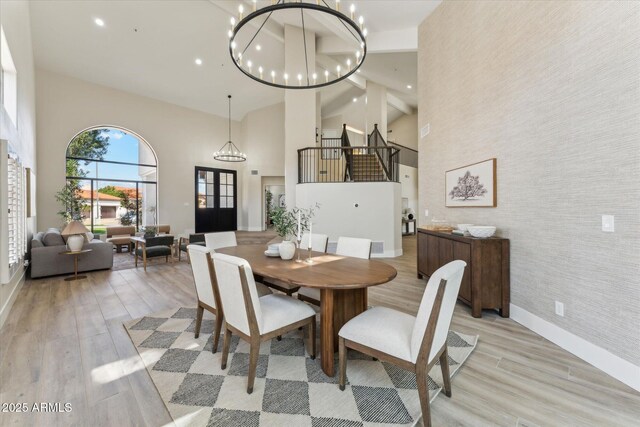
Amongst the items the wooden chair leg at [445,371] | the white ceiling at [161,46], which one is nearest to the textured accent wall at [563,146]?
the wooden chair leg at [445,371]

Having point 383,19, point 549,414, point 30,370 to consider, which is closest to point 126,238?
point 30,370

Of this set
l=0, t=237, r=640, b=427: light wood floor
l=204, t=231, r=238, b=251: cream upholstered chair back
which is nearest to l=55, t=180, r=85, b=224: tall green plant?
l=0, t=237, r=640, b=427: light wood floor

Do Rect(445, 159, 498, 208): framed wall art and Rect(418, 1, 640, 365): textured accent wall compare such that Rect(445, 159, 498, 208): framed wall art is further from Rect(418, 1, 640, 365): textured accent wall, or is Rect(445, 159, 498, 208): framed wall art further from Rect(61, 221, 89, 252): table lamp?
Rect(61, 221, 89, 252): table lamp

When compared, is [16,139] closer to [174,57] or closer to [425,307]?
[174,57]

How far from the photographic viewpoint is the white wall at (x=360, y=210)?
6289mm

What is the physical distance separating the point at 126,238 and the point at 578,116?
9008 millimetres

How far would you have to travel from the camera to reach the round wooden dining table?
1.85 meters

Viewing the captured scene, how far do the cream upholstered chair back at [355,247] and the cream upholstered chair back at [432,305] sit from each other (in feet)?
4.16

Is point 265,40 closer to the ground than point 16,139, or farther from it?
farther from it

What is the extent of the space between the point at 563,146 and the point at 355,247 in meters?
2.09

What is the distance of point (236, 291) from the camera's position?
5.79ft

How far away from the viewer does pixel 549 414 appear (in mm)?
1605

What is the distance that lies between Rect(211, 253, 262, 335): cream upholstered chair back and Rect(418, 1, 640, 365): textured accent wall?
8.54 ft

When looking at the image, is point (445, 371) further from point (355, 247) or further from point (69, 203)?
point (69, 203)
